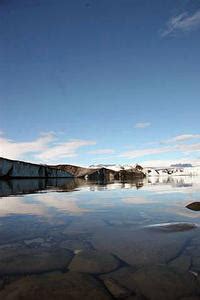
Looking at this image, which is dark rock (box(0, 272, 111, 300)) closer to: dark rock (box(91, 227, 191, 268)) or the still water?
the still water

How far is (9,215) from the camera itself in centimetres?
696

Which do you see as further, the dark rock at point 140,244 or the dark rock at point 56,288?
the dark rock at point 140,244

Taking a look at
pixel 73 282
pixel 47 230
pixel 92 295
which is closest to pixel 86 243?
pixel 47 230

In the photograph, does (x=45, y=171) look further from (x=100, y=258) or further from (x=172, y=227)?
(x=100, y=258)

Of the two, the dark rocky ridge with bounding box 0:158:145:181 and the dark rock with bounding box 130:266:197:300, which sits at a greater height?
the dark rocky ridge with bounding box 0:158:145:181

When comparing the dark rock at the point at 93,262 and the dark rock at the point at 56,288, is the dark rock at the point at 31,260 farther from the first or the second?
the dark rock at the point at 56,288

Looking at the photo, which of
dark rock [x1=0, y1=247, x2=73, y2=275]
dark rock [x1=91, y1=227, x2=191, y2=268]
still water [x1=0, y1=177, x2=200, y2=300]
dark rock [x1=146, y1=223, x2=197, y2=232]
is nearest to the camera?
still water [x1=0, y1=177, x2=200, y2=300]

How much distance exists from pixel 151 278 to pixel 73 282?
0.83 meters

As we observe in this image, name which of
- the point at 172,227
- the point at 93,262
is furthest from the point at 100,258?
the point at 172,227

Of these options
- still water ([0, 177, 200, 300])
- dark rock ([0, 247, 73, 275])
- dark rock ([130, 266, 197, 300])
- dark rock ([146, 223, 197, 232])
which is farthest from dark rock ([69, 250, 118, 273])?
dark rock ([146, 223, 197, 232])

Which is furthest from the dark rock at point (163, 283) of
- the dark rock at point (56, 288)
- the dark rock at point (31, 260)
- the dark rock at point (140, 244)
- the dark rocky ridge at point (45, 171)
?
the dark rocky ridge at point (45, 171)

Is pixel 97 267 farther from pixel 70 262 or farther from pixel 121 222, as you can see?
pixel 121 222

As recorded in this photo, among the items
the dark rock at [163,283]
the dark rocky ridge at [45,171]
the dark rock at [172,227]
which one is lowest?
the dark rock at [163,283]

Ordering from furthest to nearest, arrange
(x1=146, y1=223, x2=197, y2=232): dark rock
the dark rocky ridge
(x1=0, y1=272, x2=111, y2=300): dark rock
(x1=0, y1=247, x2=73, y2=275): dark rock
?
the dark rocky ridge < (x1=146, y1=223, x2=197, y2=232): dark rock < (x1=0, y1=247, x2=73, y2=275): dark rock < (x1=0, y1=272, x2=111, y2=300): dark rock
